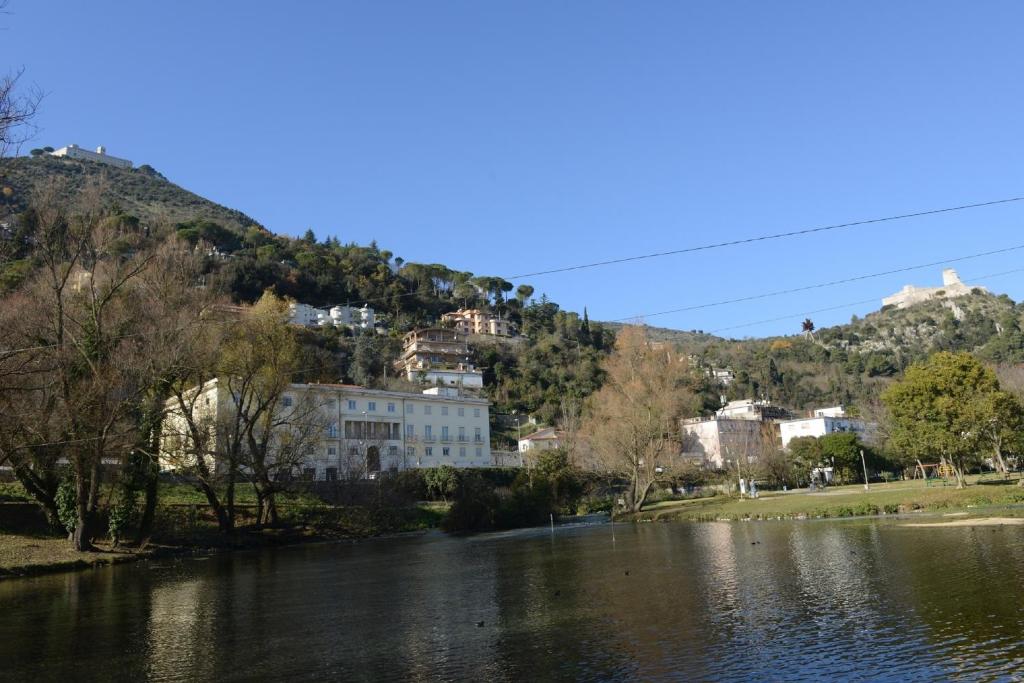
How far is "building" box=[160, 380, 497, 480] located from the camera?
61.3 metres

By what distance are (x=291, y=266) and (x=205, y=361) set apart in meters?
107

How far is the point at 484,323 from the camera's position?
533 ft

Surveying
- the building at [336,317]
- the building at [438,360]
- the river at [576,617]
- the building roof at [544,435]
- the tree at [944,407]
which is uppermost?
the building at [336,317]

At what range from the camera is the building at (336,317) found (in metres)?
132

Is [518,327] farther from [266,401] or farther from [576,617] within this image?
[576,617]

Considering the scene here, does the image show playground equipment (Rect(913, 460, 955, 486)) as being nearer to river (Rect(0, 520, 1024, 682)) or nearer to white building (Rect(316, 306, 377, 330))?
river (Rect(0, 520, 1024, 682))

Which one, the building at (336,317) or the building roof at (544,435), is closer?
the building roof at (544,435)

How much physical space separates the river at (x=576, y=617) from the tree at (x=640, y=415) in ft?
73.8

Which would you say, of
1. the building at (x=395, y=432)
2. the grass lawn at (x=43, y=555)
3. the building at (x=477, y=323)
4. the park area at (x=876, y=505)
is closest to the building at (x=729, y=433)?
the building at (x=395, y=432)

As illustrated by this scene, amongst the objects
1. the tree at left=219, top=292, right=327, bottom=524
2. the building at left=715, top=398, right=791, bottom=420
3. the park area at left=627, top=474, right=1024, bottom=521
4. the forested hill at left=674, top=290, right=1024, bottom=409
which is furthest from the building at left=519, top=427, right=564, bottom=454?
the forested hill at left=674, top=290, right=1024, bottom=409

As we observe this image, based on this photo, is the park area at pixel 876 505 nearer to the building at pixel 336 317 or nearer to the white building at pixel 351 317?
the building at pixel 336 317

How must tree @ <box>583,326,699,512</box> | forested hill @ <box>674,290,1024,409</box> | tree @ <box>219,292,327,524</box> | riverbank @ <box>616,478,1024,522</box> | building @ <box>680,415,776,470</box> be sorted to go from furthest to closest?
forested hill @ <box>674,290,1024,409</box>, building @ <box>680,415,776,470</box>, tree @ <box>583,326,699,512</box>, tree @ <box>219,292,327,524</box>, riverbank @ <box>616,478,1024,522</box>

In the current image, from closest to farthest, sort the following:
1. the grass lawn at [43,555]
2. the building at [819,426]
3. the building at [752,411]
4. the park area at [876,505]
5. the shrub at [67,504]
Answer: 1. the grass lawn at [43,555]
2. the park area at [876,505]
3. the shrub at [67,504]
4. the building at [819,426]
5. the building at [752,411]

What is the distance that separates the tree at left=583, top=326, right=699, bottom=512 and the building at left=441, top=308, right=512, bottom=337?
99466mm
